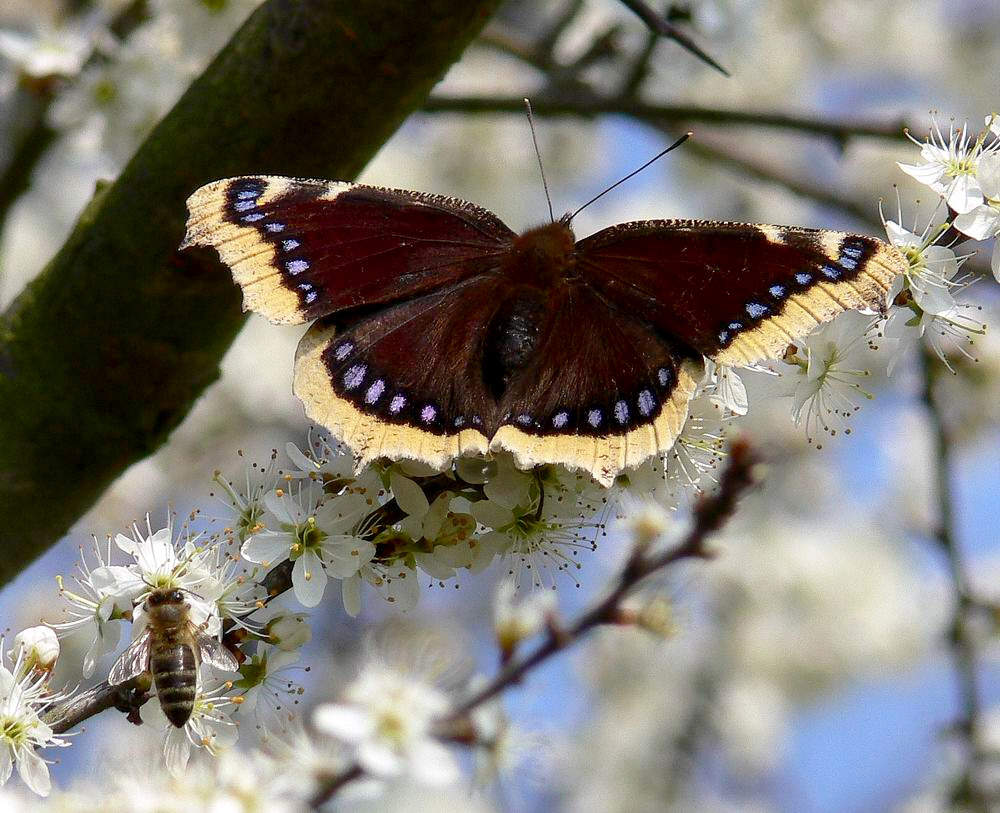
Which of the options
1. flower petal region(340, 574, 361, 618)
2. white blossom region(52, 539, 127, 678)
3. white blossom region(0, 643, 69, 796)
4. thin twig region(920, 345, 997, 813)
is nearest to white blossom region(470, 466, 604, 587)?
flower petal region(340, 574, 361, 618)

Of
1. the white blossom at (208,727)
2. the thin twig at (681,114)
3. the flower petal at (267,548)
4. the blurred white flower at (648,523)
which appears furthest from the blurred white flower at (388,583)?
the thin twig at (681,114)

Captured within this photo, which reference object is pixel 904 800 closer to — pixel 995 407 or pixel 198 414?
pixel 995 407

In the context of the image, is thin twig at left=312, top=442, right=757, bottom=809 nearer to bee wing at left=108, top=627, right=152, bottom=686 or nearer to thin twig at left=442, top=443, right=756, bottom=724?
thin twig at left=442, top=443, right=756, bottom=724

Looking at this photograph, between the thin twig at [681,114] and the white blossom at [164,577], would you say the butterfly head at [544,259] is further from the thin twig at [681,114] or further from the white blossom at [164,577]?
the thin twig at [681,114]

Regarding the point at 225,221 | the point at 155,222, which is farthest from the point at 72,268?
the point at 225,221

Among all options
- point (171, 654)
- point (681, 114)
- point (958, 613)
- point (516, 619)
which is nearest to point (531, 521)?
point (171, 654)

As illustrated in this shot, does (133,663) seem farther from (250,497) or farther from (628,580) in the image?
(628,580)

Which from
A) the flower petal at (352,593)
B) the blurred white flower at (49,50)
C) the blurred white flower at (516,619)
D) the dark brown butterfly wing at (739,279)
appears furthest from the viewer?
the blurred white flower at (49,50)
